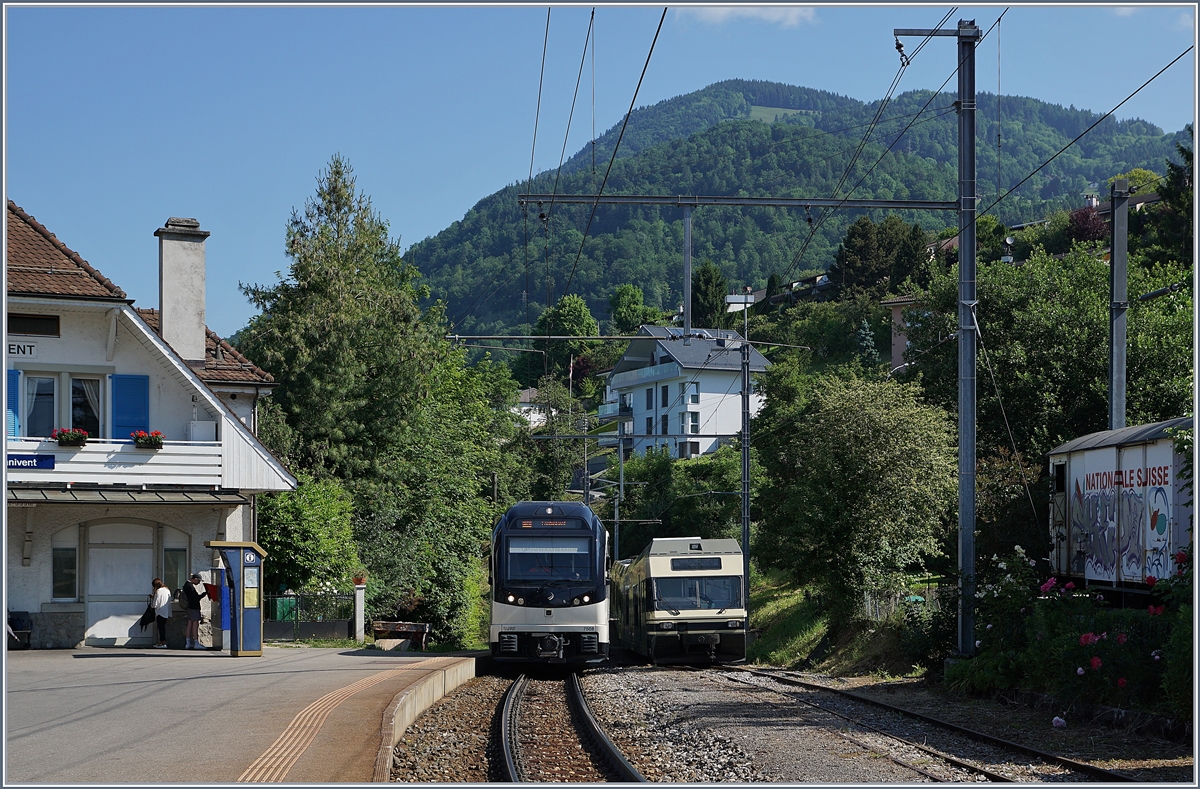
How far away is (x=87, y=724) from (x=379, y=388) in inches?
1123

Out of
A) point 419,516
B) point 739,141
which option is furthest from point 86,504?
point 739,141

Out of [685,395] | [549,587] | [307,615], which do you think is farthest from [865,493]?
[685,395]

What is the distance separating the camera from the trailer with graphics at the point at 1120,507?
59.3ft

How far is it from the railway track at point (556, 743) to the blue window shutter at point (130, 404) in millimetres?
11110

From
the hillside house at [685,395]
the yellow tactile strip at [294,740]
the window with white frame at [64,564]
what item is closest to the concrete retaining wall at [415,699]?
the yellow tactile strip at [294,740]

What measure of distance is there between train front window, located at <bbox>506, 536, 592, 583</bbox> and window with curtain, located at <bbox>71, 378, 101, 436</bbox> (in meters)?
9.43

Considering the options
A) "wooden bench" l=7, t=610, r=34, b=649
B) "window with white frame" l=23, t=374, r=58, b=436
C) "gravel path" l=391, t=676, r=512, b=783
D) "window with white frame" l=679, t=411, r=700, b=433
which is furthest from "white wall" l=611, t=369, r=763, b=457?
"gravel path" l=391, t=676, r=512, b=783

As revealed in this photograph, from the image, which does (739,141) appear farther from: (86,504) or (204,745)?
(204,745)

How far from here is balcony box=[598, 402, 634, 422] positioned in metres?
89.3

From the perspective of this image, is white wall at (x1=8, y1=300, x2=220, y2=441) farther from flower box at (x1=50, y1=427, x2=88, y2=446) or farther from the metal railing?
the metal railing

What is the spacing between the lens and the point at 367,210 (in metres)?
47.1

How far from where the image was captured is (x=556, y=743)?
13.2m

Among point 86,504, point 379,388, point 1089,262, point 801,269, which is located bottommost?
point 86,504

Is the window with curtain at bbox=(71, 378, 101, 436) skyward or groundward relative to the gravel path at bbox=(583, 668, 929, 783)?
skyward
